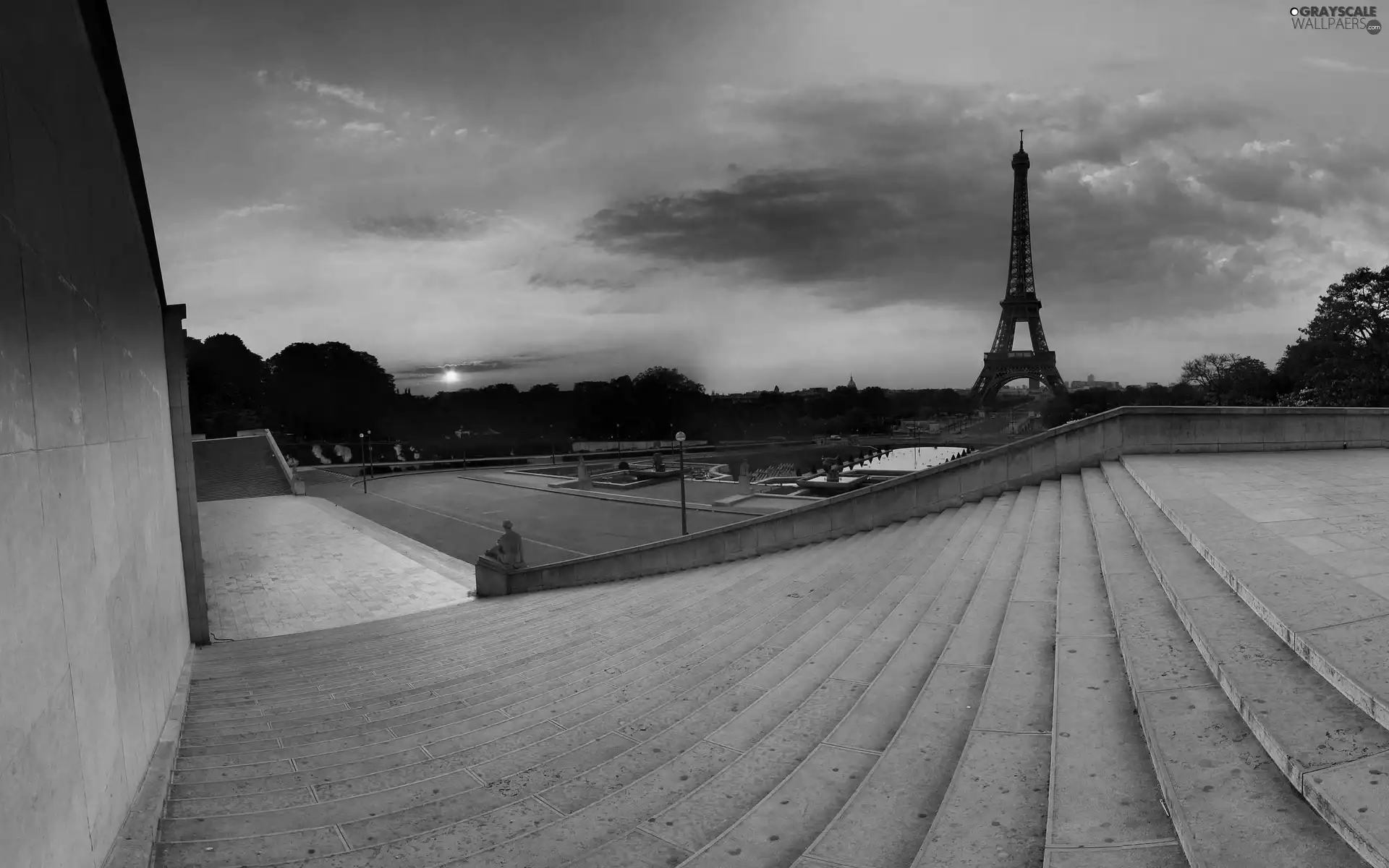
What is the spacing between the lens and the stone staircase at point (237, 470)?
3491cm

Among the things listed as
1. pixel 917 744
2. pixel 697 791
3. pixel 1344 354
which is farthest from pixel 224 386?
pixel 1344 354

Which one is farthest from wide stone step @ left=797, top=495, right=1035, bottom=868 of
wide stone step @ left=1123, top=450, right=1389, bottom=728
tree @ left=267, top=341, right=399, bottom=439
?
tree @ left=267, top=341, right=399, bottom=439

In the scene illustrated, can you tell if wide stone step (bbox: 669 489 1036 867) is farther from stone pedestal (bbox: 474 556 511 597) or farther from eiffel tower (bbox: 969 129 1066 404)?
eiffel tower (bbox: 969 129 1066 404)

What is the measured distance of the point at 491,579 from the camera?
44.2 feet

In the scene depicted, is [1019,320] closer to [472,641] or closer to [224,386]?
[472,641]

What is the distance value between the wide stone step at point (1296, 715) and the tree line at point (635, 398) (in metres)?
34.8

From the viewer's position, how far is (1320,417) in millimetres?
11172

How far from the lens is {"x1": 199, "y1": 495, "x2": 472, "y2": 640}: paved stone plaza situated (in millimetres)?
12469

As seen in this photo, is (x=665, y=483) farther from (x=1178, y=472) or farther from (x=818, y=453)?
(x=1178, y=472)

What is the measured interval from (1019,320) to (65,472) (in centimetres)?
8904

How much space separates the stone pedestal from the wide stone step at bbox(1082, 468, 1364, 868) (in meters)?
11.4

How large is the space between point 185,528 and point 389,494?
2952cm

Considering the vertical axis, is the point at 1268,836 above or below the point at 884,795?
above

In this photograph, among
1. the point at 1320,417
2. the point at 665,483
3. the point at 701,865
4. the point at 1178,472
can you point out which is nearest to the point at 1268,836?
the point at 701,865
